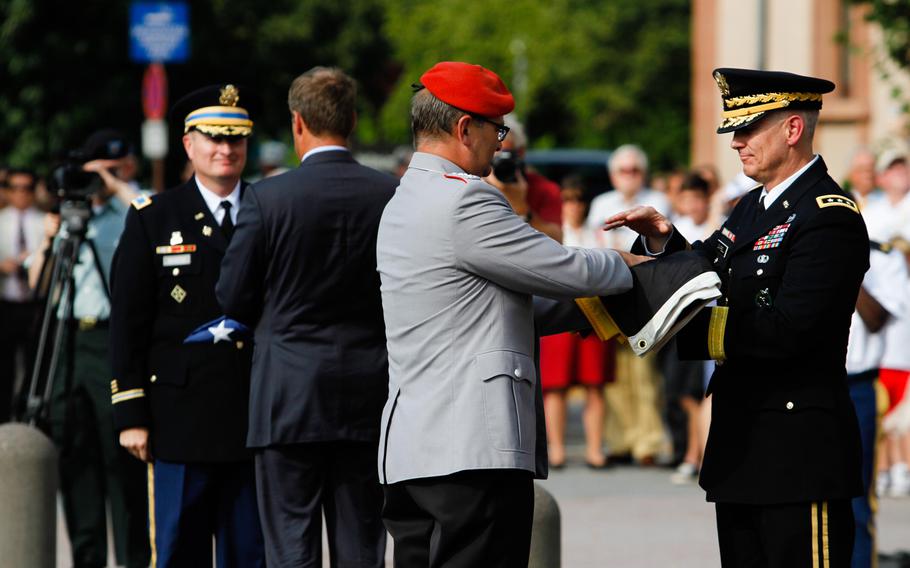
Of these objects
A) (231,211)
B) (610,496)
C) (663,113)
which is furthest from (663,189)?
(663,113)

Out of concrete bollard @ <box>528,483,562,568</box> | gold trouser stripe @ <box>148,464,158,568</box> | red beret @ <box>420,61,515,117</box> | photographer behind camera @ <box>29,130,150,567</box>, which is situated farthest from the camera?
photographer behind camera @ <box>29,130,150,567</box>

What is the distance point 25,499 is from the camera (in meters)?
7.02

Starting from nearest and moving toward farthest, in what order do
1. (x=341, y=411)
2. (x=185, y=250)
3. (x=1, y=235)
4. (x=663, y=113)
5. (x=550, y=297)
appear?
(x=550, y=297) < (x=341, y=411) < (x=185, y=250) < (x=1, y=235) < (x=663, y=113)

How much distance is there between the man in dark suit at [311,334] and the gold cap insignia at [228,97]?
24.3 inches

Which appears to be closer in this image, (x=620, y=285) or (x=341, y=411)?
(x=620, y=285)

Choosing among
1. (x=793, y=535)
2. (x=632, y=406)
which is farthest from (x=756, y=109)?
(x=632, y=406)

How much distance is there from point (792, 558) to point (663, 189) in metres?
13.1

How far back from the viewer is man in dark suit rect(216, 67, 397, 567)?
5820mm

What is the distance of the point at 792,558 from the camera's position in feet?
15.8

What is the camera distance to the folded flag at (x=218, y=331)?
624cm

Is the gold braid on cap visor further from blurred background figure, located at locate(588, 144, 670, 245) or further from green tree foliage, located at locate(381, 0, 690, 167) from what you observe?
green tree foliage, located at locate(381, 0, 690, 167)

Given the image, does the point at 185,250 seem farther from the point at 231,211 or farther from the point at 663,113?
the point at 663,113

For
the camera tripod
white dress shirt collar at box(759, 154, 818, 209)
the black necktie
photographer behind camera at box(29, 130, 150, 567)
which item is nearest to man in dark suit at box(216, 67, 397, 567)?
the black necktie

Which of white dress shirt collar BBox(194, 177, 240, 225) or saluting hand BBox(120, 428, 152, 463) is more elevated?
white dress shirt collar BBox(194, 177, 240, 225)
